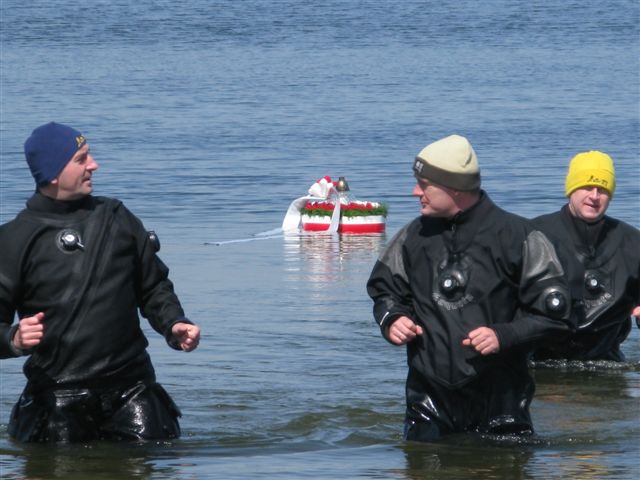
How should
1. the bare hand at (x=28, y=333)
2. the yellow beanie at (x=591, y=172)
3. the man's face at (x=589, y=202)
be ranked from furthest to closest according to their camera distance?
the man's face at (x=589, y=202), the yellow beanie at (x=591, y=172), the bare hand at (x=28, y=333)

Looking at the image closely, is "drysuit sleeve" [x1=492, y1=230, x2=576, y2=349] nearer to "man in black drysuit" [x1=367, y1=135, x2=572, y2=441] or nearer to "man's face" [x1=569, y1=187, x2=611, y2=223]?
"man in black drysuit" [x1=367, y1=135, x2=572, y2=441]

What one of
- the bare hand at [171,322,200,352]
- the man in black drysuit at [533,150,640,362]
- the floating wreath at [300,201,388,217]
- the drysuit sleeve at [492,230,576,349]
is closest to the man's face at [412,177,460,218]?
the drysuit sleeve at [492,230,576,349]

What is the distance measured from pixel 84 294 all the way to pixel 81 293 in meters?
0.02

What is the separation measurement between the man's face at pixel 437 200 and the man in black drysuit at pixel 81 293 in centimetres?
114

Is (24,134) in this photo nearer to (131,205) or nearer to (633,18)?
(131,205)

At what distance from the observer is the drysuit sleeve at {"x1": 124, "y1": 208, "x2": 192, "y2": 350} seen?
809 centimetres

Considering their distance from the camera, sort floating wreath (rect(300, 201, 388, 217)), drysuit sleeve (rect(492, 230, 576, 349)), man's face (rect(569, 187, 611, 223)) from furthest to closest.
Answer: floating wreath (rect(300, 201, 388, 217)), man's face (rect(569, 187, 611, 223)), drysuit sleeve (rect(492, 230, 576, 349))

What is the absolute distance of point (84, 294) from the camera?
26.3 ft

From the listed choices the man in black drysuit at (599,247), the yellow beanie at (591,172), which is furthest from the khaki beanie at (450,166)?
the man in black drysuit at (599,247)

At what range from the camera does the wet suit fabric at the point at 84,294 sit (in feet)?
Result: 26.3

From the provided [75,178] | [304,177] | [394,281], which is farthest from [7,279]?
[304,177]

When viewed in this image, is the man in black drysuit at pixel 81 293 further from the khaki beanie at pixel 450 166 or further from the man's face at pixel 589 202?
the man's face at pixel 589 202

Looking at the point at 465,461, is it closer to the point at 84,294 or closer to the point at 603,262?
the point at 84,294

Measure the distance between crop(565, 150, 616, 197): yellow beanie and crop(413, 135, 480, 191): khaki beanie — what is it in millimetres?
2376
